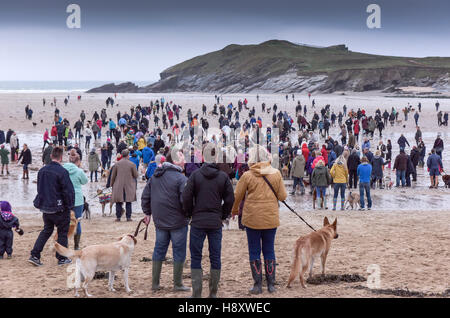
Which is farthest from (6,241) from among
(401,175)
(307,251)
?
(401,175)

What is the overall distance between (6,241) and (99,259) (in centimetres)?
288

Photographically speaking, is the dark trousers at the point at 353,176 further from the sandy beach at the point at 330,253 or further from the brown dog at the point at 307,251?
the brown dog at the point at 307,251

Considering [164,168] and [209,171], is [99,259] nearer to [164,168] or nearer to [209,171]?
[164,168]

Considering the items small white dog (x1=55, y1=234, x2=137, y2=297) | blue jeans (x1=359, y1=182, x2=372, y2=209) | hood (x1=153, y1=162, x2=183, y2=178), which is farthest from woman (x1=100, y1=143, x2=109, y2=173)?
hood (x1=153, y1=162, x2=183, y2=178)

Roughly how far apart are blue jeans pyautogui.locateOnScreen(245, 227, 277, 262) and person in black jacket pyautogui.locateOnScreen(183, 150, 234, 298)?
503 mm

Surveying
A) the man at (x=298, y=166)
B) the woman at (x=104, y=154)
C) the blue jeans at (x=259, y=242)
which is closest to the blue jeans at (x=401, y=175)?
the man at (x=298, y=166)

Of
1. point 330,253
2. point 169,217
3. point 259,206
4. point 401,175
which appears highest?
point 259,206

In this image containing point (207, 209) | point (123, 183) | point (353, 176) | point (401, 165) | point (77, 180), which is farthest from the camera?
point (401, 165)

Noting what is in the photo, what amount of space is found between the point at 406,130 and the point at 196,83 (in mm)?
153494

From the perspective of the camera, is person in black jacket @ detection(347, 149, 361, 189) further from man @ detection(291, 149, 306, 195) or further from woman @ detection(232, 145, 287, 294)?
woman @ detection(232, 145, 287, 294)

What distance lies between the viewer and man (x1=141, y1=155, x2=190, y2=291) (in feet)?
22.5

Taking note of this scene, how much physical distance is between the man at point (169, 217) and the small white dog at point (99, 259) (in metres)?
0.40

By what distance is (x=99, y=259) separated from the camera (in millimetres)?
6781

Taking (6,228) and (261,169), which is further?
(6,228)
